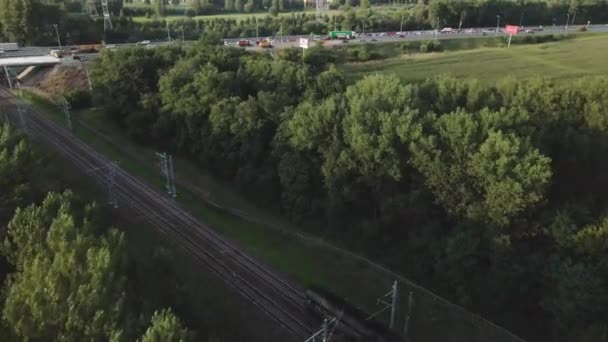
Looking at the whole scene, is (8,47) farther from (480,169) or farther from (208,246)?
(480,169)

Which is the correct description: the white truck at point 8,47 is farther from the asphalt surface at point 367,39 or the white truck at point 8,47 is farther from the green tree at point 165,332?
the green tree at point 165,332

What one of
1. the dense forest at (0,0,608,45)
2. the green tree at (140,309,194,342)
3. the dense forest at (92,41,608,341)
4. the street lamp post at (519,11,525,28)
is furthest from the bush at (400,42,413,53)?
the green tree at (140,309,194,342)

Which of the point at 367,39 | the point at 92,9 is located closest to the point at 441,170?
the point at 367,39

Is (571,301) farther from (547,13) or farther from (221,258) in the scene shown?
(547,13)

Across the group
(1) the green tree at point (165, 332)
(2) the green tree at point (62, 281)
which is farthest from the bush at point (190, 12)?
(1) the green tree at point (165, 332)

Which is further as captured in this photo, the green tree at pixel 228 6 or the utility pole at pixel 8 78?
the green tree at pixel 228 6

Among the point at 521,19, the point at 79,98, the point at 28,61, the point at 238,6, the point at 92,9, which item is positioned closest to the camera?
the point at 79,98
